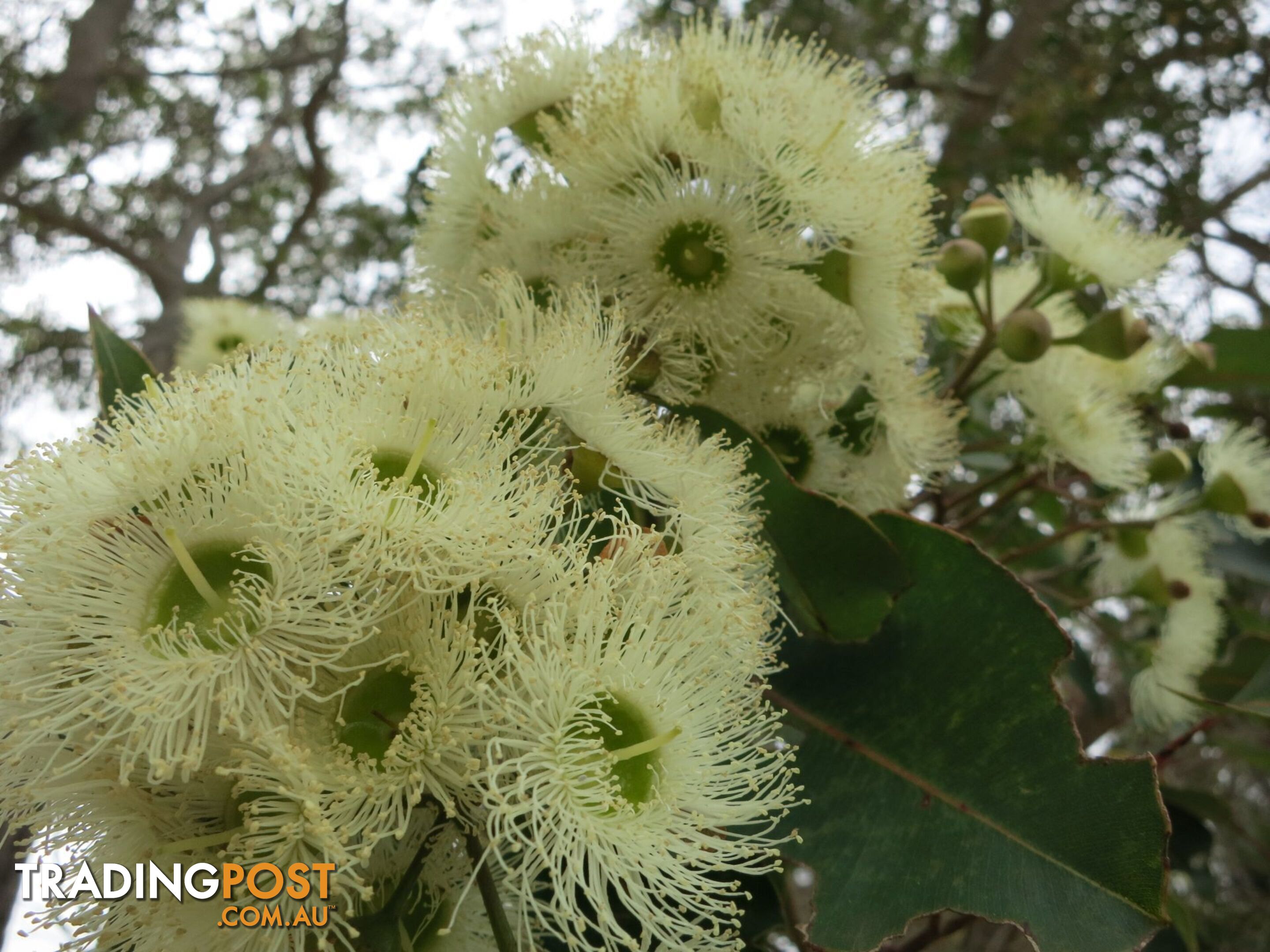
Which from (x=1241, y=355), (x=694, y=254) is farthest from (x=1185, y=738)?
(x=694, y=254)

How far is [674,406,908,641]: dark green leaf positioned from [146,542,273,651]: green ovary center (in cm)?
53

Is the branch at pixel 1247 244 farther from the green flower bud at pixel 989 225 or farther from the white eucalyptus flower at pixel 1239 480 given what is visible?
the green flower bud at pixel 989 225

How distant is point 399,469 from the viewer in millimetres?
860

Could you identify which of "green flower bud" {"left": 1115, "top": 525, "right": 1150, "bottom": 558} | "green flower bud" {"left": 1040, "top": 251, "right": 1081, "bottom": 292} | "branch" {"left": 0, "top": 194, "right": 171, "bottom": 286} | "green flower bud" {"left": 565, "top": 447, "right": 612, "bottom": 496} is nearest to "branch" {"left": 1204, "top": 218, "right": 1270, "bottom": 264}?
"green flower bud" {"left": 1115, "top": 525, "right": 1150, "bottom": 558}

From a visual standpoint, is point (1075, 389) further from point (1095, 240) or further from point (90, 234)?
point (90, 234)

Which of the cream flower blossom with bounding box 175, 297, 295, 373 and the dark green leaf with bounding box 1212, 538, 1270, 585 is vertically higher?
the cream flower blossom with bounding box 175, 297, 295, 373

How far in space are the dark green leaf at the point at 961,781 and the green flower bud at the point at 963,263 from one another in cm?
59

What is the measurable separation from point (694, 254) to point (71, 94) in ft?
12.8

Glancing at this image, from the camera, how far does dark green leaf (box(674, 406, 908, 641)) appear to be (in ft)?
3.57

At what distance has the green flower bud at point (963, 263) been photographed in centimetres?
155

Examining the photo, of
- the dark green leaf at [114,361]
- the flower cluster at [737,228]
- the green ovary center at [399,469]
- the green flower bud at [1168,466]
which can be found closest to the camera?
the green ovary center at [399,469]

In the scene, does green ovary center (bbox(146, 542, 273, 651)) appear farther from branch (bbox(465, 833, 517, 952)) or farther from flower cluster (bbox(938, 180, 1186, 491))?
flower cluster (bbox(938, 180, 1186, 491))

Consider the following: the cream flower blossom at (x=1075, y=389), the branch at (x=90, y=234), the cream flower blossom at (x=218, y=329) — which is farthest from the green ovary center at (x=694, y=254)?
the branch at (x=90, y=234)

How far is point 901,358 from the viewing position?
1.33 meters
